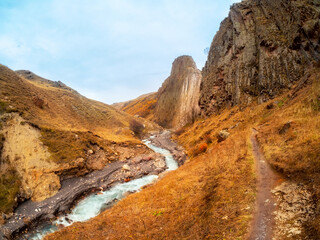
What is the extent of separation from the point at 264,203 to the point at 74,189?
1907 centimetres

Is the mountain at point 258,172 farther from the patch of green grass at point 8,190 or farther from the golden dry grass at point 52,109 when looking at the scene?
the golden dry grass at point 52,109

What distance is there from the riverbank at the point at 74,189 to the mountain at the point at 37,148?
996 millimetres

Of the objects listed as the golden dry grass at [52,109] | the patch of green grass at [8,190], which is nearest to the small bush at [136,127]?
the golden dry grass at [52,109]

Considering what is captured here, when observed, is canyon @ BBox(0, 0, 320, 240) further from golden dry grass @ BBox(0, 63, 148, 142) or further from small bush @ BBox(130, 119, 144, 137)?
small bush @ BBox(130, 119, 144, 137)

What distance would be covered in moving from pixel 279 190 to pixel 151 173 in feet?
61.3

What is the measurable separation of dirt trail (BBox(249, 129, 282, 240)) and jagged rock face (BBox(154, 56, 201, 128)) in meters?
44.7

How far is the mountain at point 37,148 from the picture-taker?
55.2 ft

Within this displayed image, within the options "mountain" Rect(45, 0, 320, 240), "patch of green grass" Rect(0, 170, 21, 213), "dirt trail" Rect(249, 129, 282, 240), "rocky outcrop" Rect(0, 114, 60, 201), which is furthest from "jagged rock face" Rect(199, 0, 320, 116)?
"patch of green grass" Rect(0, 170, 21, 213)

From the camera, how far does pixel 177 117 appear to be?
228 feet

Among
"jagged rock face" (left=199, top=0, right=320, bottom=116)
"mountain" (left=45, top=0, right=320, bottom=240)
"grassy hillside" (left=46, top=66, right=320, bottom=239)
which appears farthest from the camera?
"jagged rock face" (left=199, top=0, right=320, bottom=116)

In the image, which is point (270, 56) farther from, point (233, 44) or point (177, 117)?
point (177, 117)

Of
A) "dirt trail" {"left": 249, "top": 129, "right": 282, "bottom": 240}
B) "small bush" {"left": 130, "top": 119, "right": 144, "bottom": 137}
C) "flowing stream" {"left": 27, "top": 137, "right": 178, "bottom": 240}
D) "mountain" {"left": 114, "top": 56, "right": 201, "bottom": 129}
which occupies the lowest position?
"flowing stream" {"left": 27, "top": 137, "right": 178, "bottom": 240}

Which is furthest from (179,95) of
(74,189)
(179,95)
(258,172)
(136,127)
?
(258,172)

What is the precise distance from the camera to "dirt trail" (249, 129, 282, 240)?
19.3 ft
